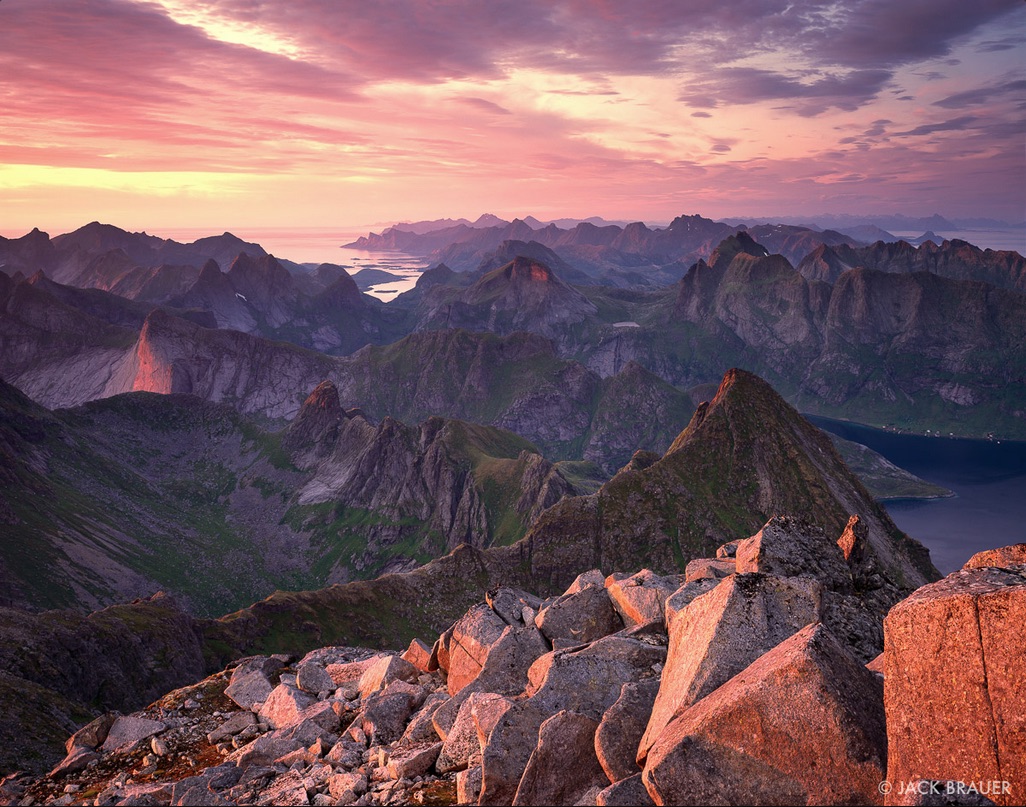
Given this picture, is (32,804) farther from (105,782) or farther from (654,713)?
(654,713)

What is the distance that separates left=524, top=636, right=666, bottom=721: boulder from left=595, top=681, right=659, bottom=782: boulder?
292 centimetres

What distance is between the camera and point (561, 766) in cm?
1714

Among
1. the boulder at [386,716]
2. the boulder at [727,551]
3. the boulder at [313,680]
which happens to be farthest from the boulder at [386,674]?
the boulder at [727,551]

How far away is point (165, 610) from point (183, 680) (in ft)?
67.7

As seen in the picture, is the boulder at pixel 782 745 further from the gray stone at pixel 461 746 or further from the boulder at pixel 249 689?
the boulder at pixel 249 689

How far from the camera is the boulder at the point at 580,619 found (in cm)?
2891

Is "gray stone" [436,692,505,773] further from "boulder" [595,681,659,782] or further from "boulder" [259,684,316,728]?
"boulder" [259,684,316,728]

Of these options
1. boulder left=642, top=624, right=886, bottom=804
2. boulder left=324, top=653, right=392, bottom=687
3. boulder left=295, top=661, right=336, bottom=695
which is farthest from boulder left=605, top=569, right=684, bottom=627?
boulder left=295, top=661, right=336, bottom=695

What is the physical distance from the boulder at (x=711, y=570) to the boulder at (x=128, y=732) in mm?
26810

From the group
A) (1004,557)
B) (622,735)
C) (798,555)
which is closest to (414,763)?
A: (622,735)

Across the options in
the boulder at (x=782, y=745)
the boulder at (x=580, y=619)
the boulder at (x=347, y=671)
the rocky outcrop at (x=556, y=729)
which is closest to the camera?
the boulder at (x=782, y=745)

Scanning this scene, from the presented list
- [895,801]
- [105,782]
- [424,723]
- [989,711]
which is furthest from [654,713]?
[105,782]

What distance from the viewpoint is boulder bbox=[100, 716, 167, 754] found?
30.1 metres

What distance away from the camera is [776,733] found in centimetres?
1441
